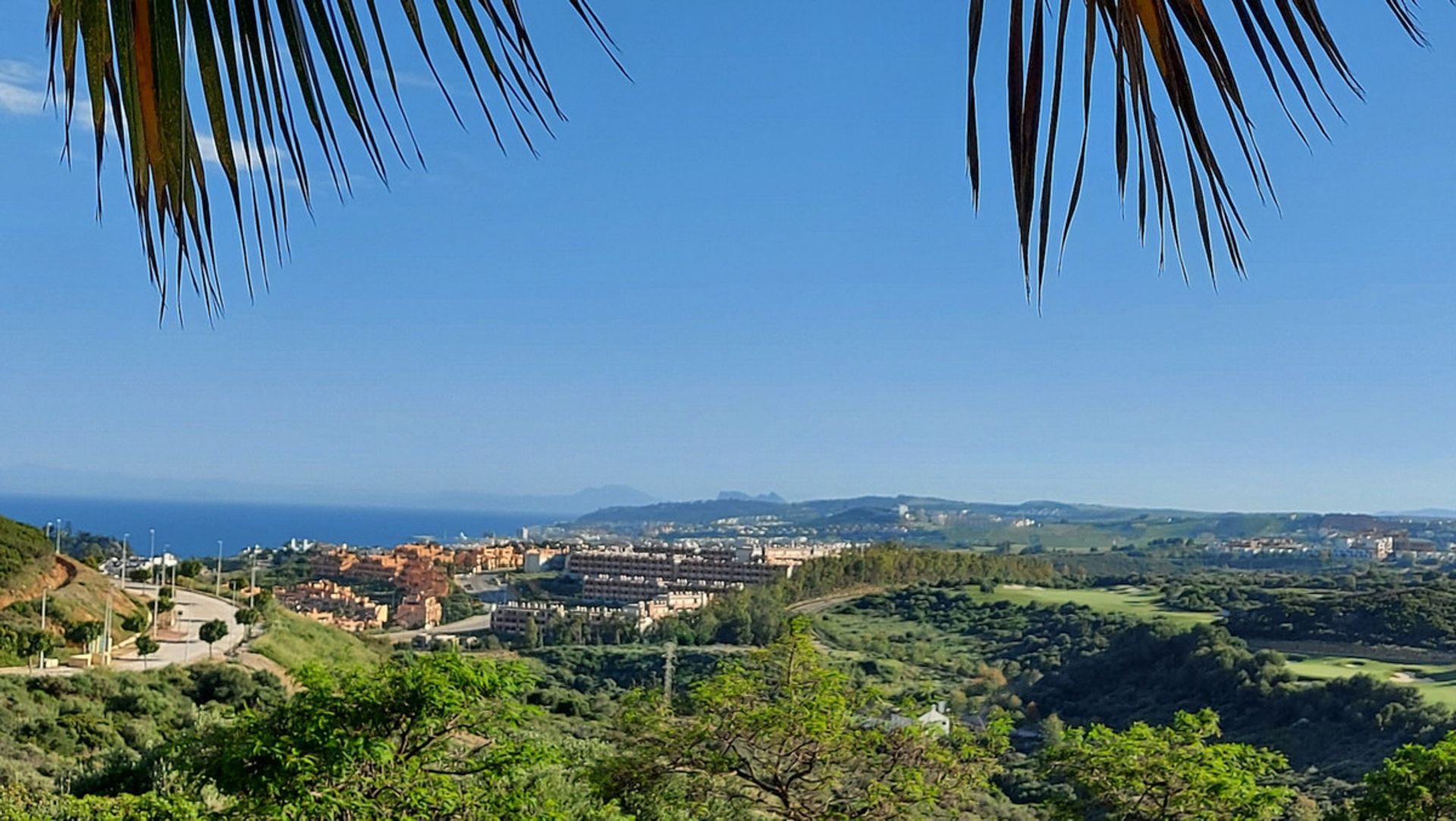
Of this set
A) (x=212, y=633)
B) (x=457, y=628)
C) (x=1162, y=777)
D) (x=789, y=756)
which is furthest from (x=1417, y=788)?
(x=457, y=628)

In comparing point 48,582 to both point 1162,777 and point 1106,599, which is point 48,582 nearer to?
point 1162,777

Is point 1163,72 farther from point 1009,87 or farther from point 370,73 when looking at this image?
point 370,73

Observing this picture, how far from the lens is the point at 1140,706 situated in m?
24.4

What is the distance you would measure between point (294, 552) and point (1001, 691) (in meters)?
39.6

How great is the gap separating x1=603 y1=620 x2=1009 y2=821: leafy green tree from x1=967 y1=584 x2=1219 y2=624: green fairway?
88.7ft

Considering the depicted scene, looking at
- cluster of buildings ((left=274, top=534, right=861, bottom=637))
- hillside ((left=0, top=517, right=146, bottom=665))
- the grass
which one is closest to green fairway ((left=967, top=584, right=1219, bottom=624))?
cluster of buildings ((left=274, top=534, right=861, bottom=637))

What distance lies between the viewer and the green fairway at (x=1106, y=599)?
34125 mm

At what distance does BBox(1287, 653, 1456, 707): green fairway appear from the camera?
2165cm

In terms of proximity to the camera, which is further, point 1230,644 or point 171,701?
point 1230,644

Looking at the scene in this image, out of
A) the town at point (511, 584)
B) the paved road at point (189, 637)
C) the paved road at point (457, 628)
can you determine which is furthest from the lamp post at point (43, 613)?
the town at point (511, 584)

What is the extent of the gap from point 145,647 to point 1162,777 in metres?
15.1

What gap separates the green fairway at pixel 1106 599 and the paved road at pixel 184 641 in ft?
77.9

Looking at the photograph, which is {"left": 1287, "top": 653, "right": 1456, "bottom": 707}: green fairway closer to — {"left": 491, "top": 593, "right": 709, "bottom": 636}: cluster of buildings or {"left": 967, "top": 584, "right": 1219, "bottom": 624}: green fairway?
{"left": 967, "top": 584, "right": 1219, "bottom": 624}: green fairway

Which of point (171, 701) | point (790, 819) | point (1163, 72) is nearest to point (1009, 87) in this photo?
point (1163, 72)
